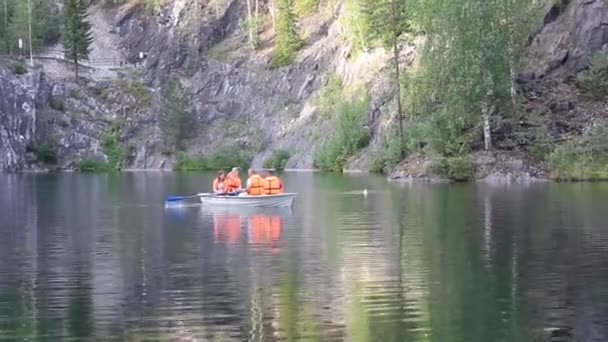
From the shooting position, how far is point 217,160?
118125 millimetres

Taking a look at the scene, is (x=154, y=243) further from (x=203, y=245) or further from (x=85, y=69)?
(x=85, y=69)

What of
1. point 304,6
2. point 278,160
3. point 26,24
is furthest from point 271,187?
point 26,24

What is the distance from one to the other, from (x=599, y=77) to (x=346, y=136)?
1051 inches

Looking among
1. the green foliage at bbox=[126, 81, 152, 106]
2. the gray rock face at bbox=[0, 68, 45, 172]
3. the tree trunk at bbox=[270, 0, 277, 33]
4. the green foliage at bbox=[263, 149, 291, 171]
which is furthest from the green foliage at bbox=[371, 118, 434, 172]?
the tree trunk at bbox=[270, 0, 277, 33]

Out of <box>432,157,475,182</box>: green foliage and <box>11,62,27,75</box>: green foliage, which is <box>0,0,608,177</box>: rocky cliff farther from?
<box>432,157,475,182</box>: green foliage

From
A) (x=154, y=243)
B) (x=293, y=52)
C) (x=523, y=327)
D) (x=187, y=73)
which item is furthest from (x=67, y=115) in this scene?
(x=523, y=327)

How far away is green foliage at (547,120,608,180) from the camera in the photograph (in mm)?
69312

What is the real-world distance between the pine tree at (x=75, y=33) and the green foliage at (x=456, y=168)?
68672 millimetres

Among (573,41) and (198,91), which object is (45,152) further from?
(573,41)

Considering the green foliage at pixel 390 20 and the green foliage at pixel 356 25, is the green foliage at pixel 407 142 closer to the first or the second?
the green foliage at pixel 390 20

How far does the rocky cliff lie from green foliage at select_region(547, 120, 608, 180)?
2415cm

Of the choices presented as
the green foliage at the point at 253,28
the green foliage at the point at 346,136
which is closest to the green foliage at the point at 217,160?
the green foliage at the point at 346,136

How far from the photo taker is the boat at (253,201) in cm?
5028

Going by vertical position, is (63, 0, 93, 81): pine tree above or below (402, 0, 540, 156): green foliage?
above
